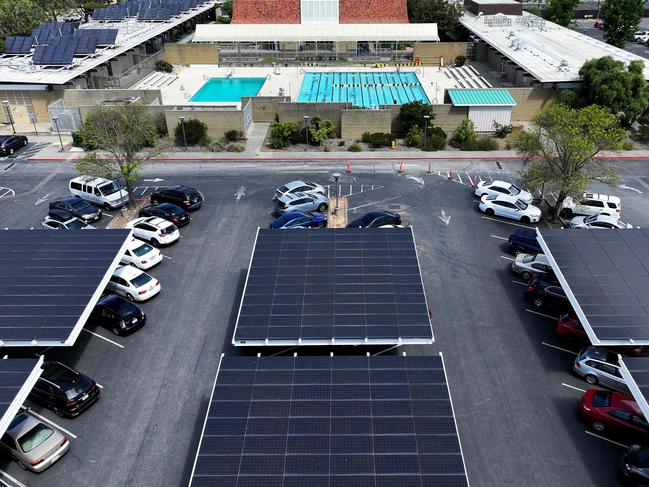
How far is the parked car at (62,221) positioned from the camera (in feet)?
100.0

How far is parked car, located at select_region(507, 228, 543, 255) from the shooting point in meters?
27.9

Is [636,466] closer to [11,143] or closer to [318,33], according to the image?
[11,143]

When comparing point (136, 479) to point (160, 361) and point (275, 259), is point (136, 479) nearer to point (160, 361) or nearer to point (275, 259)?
point (160, 361)

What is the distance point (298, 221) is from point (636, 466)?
66.5 feet

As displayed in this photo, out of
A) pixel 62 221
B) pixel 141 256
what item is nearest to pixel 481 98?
pixel 141 256

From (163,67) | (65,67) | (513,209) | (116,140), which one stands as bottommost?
(513,209)

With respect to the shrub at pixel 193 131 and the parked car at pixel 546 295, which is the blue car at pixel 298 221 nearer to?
the parked car at pixel 546 295

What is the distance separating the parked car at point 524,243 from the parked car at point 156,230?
19538 mm

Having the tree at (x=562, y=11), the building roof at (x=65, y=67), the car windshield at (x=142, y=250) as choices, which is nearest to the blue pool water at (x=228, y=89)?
the building roof at (x=65, y=67)

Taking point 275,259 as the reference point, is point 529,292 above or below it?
below

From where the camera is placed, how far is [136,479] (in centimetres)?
1655

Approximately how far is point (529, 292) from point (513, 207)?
8.93 metres

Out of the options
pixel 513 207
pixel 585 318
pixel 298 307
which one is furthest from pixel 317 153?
pixel 585 318

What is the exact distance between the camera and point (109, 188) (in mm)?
34250
